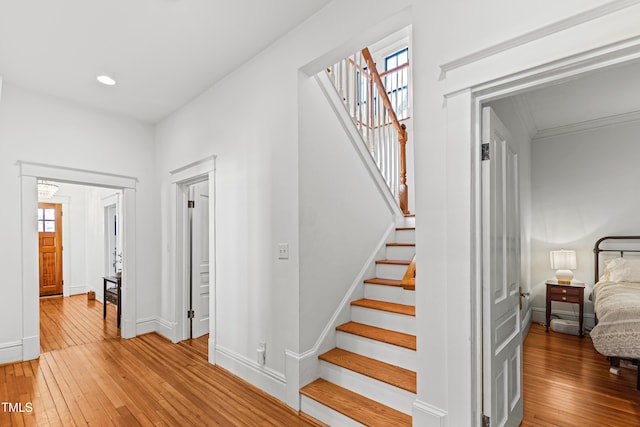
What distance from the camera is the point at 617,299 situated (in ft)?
9.93

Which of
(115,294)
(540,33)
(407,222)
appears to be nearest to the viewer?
(540,33)

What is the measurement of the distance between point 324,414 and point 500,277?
1.46 meters

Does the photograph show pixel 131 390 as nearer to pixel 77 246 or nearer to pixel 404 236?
pixel 404 236

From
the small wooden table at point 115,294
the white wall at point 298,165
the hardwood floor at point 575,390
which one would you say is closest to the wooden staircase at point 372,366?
the white wall at point 298,165

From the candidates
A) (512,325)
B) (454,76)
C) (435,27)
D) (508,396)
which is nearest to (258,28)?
(435,27)

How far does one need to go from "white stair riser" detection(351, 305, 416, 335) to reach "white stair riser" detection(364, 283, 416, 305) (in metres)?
0.22

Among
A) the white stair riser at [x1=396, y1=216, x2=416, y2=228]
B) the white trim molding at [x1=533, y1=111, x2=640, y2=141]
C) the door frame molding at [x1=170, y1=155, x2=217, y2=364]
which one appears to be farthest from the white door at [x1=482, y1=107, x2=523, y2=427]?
the white trim molding at [x1=533, y1=111, x2=640, y2=141]

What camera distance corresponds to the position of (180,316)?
3.90 m

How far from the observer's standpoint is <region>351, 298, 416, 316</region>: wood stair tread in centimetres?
251

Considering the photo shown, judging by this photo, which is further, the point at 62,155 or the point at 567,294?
the point at 567,294

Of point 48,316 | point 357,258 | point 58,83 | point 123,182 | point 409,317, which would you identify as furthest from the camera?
point 48,316

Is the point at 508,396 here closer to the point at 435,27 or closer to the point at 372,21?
the point at 435,27

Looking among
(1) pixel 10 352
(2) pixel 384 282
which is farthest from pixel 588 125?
(1) pixel 10 352

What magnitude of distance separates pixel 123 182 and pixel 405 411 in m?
4.08
